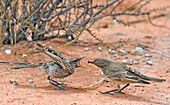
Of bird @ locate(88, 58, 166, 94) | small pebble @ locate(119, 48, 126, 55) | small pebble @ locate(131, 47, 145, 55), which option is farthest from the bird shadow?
small pebble @ locate(131, 47, 145, 55)

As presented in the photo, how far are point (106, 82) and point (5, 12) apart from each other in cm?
152

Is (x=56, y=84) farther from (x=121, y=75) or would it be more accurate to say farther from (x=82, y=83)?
(x=121, y=75)

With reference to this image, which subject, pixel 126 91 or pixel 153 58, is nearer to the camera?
pixel 126 91

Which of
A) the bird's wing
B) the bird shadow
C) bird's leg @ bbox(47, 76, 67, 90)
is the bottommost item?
the bird shadow

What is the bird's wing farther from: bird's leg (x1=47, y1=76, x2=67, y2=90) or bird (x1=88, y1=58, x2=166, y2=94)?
bird's leg (x1=47, y1=76, x2=67, y2=90)

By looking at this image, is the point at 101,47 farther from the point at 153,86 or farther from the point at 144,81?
the point at 144,81

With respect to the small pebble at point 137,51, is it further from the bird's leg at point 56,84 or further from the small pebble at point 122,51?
the bird's leg at point 56,84

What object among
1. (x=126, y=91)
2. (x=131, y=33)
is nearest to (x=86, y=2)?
(x=126, y=91)

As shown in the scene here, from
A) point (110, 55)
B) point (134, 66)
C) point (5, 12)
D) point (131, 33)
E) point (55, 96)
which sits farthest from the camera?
point (131, 33)

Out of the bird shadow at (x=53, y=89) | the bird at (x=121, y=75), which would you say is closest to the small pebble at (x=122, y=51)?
the bird at (x=121, y=75)

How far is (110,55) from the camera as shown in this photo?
7633 millimetres

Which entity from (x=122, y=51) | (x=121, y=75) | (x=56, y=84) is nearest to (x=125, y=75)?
(x=121, y=75)

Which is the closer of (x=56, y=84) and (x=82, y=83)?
(x=56, y=84)

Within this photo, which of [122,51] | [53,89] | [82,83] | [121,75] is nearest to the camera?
[121,75]
